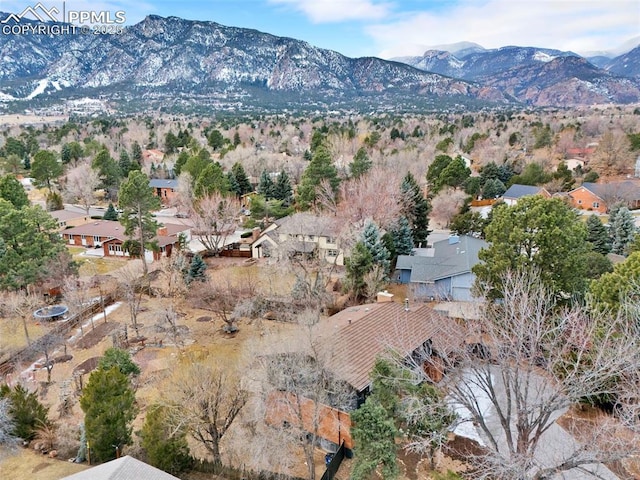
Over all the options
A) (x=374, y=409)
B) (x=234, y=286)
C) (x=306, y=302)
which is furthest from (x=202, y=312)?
(x=374, y=409)

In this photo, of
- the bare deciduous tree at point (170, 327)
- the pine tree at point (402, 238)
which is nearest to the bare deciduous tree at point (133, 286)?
the bare deciduous tree at point (170, 327)

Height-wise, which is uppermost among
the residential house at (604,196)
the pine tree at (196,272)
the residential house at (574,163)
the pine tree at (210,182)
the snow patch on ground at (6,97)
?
the snow patch on ground at (6,97)

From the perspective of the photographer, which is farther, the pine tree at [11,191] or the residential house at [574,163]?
the residential house at [574,163]

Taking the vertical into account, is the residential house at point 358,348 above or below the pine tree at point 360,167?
below

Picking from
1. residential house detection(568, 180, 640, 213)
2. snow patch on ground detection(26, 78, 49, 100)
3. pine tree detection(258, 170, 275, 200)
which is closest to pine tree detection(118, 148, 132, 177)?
pine tree detection(258, 170, 275, 200)

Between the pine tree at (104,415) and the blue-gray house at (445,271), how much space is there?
16827mm

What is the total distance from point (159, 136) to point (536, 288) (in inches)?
3753

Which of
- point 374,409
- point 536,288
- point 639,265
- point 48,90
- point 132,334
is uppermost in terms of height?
point 48,90

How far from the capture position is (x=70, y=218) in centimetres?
4988

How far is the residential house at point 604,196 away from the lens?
49.3 m

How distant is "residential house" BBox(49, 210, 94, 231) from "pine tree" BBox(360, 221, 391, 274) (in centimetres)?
3431

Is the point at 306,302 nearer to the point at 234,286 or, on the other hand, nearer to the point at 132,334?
the point at 234,286

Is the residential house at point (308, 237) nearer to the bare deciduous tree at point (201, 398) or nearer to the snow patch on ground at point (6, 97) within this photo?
the bare deciduous tree at point (201, 398)

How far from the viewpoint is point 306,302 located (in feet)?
84.7
